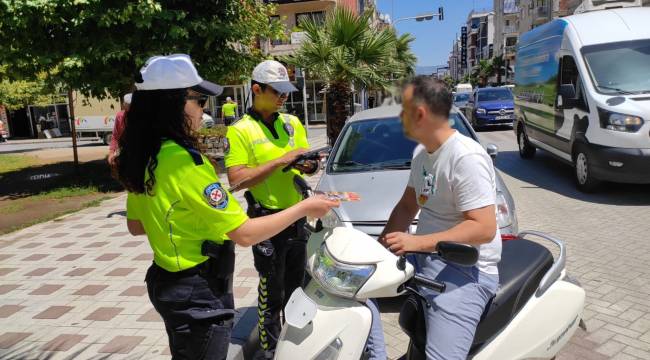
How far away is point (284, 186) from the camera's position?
9.92 feet

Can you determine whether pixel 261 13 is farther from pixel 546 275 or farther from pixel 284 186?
pixel 546 275

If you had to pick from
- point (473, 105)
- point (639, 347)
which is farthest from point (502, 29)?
point (639, 347)

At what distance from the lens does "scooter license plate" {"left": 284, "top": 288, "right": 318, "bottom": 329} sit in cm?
185

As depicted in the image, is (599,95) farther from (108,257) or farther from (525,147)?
(108,257)

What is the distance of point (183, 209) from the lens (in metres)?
1.82

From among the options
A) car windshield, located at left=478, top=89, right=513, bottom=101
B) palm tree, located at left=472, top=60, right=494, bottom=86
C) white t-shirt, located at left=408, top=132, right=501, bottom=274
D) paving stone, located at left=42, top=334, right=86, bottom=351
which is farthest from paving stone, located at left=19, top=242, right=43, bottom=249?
palm tree, located at left=472, top=60, right=494, bottom=86

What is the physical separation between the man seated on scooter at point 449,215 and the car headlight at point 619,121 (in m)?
6.00

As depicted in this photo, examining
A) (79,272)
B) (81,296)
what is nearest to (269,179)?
(81,296)

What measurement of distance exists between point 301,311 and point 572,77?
789 cm

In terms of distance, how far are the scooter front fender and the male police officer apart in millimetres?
1014

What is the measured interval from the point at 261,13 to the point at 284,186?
10.5m

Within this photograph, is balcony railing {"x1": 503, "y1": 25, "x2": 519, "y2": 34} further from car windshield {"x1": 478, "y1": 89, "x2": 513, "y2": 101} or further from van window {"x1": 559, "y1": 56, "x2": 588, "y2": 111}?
van window {"x1": 559, "y1": 56, "x2": 588, "y2": 111}

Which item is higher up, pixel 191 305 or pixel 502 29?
pixel 502 29

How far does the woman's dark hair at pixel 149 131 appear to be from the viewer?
1808mm
